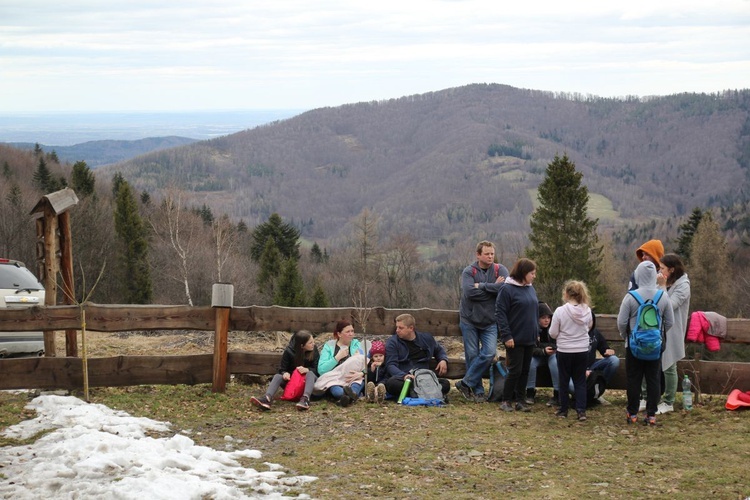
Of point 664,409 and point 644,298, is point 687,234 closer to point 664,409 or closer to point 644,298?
point 664,409

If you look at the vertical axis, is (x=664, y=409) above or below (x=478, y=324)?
below

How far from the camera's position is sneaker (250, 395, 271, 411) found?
28.9ft

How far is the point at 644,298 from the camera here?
8.44 meters

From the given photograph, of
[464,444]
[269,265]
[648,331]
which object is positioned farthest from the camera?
[269,265]

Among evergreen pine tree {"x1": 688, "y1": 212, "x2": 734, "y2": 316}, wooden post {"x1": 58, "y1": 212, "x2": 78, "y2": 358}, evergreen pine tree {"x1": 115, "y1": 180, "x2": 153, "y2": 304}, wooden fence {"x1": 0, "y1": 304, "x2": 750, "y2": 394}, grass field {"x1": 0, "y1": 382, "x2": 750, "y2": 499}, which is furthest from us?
evergreen pine tree {"x1": 688, "y1": 212, "x2": 734, "y2": 316}

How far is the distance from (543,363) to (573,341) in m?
0.99

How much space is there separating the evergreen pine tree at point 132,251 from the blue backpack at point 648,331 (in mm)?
49570

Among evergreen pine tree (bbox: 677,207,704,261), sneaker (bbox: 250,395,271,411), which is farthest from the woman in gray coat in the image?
evergreen pine tree (bbox: 677,207,704,261)

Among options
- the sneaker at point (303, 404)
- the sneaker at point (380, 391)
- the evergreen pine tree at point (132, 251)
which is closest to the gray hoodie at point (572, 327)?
the sneaker at point (380, 391)

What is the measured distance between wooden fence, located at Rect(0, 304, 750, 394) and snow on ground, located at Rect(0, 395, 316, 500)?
4.42ft

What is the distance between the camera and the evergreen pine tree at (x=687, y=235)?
58188mm

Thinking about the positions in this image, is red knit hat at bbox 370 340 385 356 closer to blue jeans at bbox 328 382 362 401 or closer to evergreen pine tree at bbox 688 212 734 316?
blue jeans at bbox 328 382 362 401

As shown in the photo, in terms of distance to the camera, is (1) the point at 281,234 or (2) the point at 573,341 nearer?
(2) the point at 573,341

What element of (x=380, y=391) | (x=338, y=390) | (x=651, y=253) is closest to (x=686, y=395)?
(x=651, y=253)
